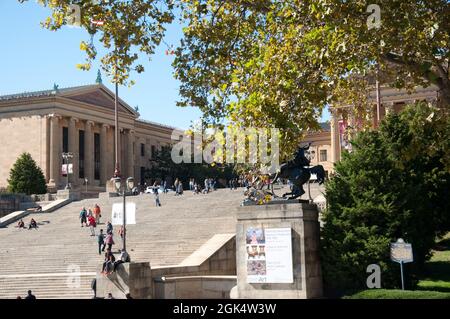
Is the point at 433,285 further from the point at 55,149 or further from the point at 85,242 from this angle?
the point at 55,149

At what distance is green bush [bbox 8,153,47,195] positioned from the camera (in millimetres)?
66688

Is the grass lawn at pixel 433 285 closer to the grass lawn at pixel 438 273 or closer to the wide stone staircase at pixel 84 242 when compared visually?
the grass lawn at pixel 438 273

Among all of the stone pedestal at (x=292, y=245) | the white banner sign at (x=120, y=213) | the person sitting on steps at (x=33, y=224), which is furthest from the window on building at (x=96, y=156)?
the stone pedestal at (x=292, y=245)

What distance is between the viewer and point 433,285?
2377 cm

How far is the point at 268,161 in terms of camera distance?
17031mm

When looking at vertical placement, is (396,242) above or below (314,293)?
above

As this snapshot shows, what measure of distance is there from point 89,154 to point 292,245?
6789 cm

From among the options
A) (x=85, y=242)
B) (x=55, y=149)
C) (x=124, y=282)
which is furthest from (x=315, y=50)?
(x=55, y=149)

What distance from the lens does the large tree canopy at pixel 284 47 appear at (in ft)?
50.6

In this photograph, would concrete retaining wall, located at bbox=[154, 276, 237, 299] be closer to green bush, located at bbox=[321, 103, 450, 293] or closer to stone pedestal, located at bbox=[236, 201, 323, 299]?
stone pedestal, located at bbox=[236, 201, 323, 299]
